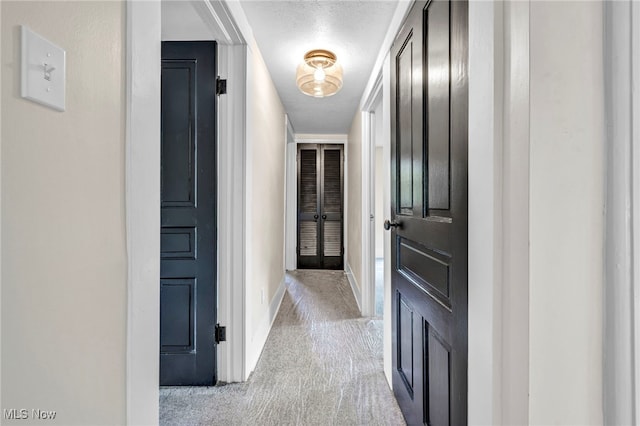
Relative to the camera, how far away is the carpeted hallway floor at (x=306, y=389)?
1.55 meters

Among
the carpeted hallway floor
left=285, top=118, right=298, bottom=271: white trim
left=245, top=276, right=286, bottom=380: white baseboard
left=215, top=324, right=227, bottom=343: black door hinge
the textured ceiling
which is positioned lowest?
the carpeted hallway floor

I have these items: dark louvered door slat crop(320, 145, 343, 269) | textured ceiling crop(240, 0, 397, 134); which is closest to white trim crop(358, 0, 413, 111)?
textured ceiling crop(240, 0, 397, 134)

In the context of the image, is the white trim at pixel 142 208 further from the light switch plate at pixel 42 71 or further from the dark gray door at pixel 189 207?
the dark gray door at pixel 189 207

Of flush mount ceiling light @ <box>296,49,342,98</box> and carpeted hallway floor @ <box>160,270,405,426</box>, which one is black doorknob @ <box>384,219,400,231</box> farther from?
flush mount ceiling light @ <box>296,49,342,98</box>

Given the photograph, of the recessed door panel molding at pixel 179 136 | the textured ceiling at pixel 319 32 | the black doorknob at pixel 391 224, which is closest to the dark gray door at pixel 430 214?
the black doorknob at pixel 391 224

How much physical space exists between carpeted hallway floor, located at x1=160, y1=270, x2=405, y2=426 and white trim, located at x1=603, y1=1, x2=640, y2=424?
109 centimetres

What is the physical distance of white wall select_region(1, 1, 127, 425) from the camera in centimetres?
49

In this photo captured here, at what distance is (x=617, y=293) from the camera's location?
66cm

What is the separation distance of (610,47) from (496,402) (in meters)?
0.81

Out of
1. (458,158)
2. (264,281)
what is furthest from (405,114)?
(264,281)

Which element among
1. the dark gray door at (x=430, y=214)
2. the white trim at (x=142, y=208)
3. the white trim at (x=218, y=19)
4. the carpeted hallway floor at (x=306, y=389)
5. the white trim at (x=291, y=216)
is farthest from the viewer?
the white trim at (x=291, y=216)

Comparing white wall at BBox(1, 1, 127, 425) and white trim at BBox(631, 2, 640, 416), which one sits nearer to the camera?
white wall at BBox(1, 1, 127, 425)

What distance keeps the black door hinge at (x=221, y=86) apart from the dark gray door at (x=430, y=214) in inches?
37.9

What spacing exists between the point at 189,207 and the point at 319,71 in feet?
4.15
